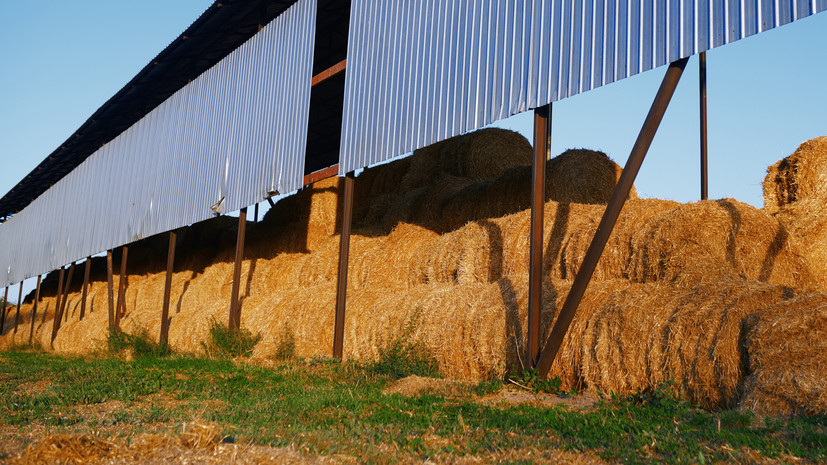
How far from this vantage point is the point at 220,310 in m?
15.5

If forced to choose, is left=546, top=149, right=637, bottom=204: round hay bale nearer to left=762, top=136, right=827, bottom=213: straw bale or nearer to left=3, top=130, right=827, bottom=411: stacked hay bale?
left=3, top=130, right=827, bottom=411: stacked hay bale

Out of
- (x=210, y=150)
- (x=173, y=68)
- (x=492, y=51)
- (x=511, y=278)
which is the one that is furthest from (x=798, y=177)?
(x=173, y=68)

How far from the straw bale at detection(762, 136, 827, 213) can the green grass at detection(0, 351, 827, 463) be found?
248 inches

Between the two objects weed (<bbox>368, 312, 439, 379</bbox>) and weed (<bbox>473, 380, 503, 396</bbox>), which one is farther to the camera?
weed (<bbox>368, 312, 439, 379</bbox>)

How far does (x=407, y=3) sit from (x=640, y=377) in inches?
320

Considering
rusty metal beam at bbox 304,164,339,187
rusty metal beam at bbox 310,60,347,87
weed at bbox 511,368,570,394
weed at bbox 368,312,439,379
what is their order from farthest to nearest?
rusty metal beam at bbox 310,60,347,87 → rusty metal beam at bbox 304,164,339,187 → weed at bbox 368,312,439,379 → weed at bbox 511,368,570,394

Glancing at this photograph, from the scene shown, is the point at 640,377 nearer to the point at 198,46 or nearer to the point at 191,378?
the point at 191,378

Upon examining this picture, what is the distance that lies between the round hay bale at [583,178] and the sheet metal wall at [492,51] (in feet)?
9.53

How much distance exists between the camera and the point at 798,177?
1123 cm

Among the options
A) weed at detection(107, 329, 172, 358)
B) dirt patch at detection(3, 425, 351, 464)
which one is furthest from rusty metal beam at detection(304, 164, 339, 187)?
dirt patch at detection(3, 425, 351, 464)

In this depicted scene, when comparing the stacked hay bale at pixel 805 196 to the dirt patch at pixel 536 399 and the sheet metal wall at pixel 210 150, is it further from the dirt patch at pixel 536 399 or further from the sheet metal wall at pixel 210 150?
the sheet metal wall at pixel 210 150

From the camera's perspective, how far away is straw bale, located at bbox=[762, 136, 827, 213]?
11.0 meters

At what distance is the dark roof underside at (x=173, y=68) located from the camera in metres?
17.5

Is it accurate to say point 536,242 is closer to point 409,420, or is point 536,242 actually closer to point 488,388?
point 488,388
